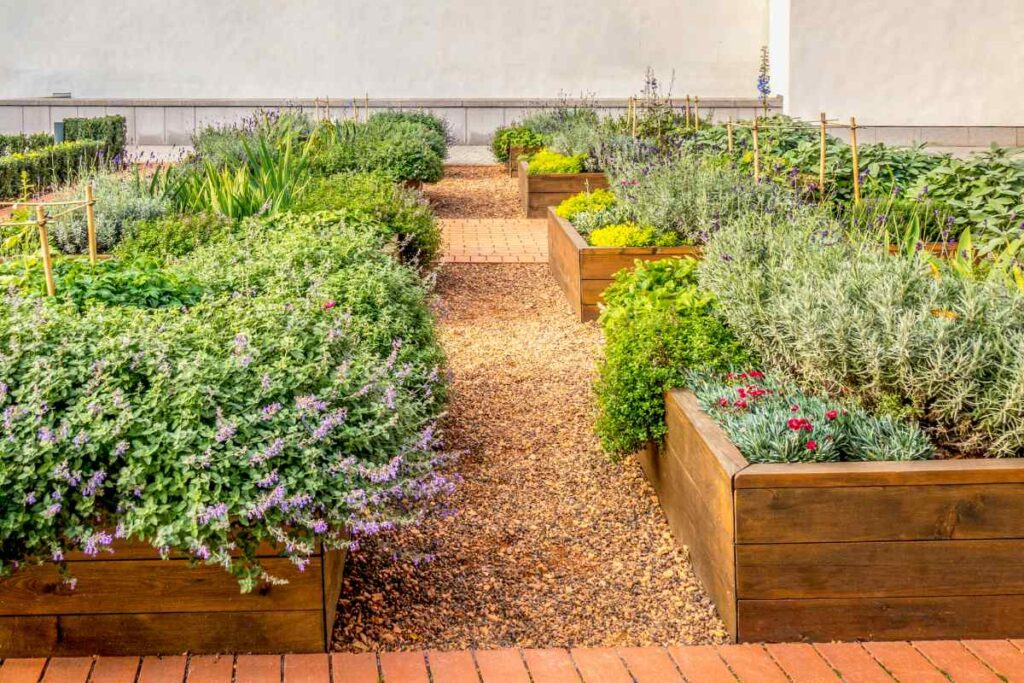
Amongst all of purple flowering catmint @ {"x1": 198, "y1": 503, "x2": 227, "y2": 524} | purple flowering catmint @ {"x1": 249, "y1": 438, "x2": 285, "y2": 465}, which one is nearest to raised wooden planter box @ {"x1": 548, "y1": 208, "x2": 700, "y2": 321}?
purple flowering catmint @ {"x1": 249, "y1": 438, "x2": 285, "y2": 465}

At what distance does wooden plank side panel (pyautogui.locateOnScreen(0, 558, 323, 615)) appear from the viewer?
324cm

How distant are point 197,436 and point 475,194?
12.4 meters

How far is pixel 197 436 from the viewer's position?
3238 mm

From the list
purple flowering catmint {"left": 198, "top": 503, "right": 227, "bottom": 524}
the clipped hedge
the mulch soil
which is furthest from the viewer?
the mulch soil

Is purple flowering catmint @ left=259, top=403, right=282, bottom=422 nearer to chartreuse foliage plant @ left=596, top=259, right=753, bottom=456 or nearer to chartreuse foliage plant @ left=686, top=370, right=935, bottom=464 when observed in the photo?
chartreuse foliage plant @ left=686, top=370, right=935, bottom=464

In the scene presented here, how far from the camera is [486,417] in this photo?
5.69 metres

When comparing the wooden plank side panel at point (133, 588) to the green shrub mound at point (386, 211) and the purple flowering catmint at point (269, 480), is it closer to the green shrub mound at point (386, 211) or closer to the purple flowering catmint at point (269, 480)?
the purple flowering catmint at point (269, 480)

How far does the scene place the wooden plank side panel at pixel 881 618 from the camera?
3.41 m

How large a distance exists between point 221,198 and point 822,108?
17.7m

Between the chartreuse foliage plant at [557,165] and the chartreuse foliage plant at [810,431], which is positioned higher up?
the chartreuse foliage plant at [557,165]

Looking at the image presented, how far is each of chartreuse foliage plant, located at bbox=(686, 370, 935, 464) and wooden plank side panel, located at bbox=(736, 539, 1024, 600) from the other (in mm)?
298

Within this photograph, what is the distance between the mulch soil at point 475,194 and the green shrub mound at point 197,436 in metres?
9.52

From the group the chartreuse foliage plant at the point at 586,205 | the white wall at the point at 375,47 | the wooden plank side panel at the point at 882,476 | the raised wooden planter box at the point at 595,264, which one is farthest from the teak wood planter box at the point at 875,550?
the white wall at the point at 375,47

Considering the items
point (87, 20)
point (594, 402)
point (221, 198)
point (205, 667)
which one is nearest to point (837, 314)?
point (594, 402)
